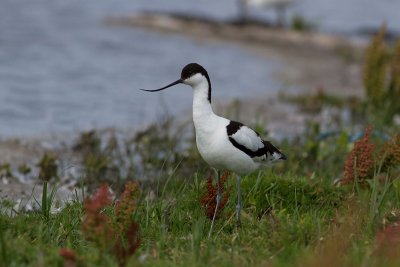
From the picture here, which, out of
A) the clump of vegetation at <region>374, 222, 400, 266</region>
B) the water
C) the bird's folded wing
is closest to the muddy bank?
the water

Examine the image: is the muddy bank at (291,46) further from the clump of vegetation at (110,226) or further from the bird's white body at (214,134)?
the clump of vegetation at (110,226)

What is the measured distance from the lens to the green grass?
3236mm

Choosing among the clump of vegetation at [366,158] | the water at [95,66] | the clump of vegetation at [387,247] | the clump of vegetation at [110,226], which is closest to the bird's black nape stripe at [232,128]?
the clump of vegetation at [110,226]

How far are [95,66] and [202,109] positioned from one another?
29.1ft

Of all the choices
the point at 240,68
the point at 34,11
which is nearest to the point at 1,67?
the point at 240,68

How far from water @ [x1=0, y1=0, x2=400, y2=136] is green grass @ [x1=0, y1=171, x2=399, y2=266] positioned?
392 centimetres

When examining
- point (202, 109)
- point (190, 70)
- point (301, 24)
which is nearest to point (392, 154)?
point (202, 109)

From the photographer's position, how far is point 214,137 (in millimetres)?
3816

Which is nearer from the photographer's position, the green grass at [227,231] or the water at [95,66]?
the green grass at [227,231]

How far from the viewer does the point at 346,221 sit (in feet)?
11.7

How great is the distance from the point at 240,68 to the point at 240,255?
9983 millimetres

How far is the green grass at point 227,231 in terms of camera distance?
324 centimetres

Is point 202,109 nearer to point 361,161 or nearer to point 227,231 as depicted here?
point 227,231

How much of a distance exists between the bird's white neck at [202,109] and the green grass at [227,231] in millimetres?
602
